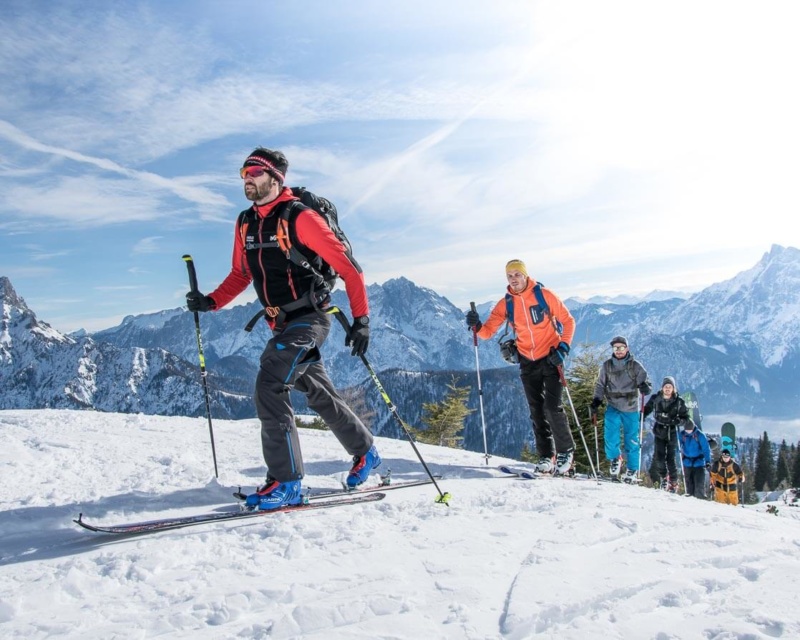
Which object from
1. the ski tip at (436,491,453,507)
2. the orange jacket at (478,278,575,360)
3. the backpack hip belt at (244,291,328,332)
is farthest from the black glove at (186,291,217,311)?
the orange jacket at (478,278,575,360)

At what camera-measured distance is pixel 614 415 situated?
1048 cm

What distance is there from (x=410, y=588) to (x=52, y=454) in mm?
5534

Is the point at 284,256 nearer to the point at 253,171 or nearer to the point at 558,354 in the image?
the point at 253,171

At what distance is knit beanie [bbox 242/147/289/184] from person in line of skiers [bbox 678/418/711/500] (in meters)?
11.2

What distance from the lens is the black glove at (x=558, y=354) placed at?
8.37m

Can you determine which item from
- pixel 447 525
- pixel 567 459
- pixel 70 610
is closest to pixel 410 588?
pixel 447 525

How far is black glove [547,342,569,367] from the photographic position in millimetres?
8367

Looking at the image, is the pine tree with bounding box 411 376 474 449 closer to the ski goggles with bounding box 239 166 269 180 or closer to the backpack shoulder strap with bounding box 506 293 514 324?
the backpack shoulder strap with bounding box 506 293 514 324

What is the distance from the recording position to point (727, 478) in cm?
1515

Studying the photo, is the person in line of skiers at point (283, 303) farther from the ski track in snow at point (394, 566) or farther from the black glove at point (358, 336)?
the ski track in snow at point (394, 566)

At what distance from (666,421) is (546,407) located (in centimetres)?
559

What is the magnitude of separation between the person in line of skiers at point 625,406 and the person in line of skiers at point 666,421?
2.30 metres

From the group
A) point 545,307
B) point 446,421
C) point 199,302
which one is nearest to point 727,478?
point 545,307

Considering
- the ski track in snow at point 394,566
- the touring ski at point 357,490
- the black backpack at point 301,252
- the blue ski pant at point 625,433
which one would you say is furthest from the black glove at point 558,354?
the black backpack at point 301,252
